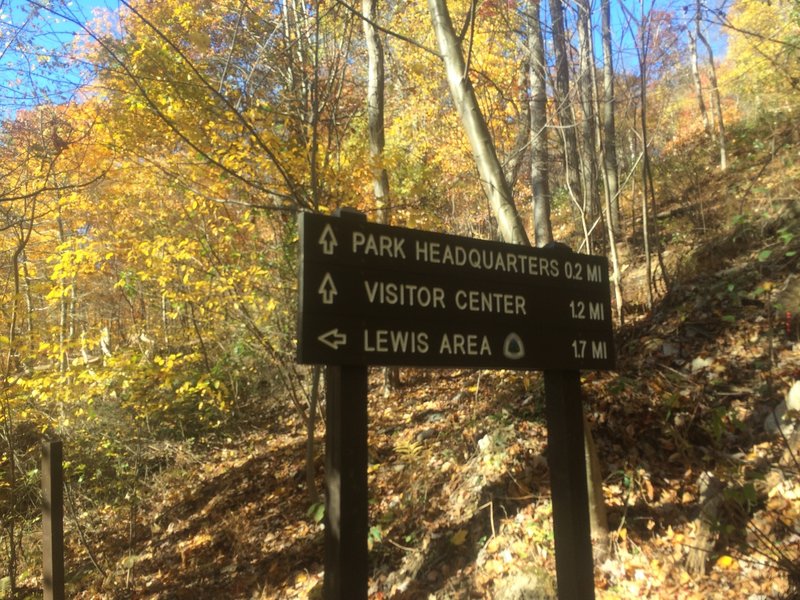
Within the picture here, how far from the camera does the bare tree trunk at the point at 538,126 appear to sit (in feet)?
26.0

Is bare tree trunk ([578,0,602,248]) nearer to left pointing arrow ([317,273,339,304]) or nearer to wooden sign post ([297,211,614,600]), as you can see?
wooden sign post ([297,211,614,600])

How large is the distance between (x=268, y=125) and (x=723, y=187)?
867 centimetres

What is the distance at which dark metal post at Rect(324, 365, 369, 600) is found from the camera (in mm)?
2342

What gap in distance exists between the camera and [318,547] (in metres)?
5.93

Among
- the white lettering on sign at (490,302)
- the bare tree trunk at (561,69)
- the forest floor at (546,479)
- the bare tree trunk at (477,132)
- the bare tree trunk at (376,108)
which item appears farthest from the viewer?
the bare tree trunk at (376,108)

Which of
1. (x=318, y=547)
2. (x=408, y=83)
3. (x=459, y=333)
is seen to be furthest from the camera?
(x=408, y=83)

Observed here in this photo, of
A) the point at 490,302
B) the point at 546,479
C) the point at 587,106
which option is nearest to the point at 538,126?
the point at 587,106

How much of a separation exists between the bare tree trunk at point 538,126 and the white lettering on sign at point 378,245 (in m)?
5.57

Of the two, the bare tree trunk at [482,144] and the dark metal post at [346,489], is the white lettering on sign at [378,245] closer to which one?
the dark metal post at [346,489]

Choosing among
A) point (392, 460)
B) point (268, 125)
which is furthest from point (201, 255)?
point (392, 460)

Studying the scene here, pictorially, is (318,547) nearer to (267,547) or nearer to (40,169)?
(267,547)

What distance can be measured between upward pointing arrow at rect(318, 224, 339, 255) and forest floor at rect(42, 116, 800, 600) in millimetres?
2893

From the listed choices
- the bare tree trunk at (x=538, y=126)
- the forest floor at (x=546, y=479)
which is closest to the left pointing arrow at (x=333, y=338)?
the forest floor at (x=546, y=479)

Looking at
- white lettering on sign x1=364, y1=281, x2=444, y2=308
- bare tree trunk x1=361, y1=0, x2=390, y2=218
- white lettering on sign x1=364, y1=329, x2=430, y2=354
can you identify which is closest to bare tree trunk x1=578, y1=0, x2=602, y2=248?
bare tree trunk x1=361, y1=0, x2=390, y2=218
